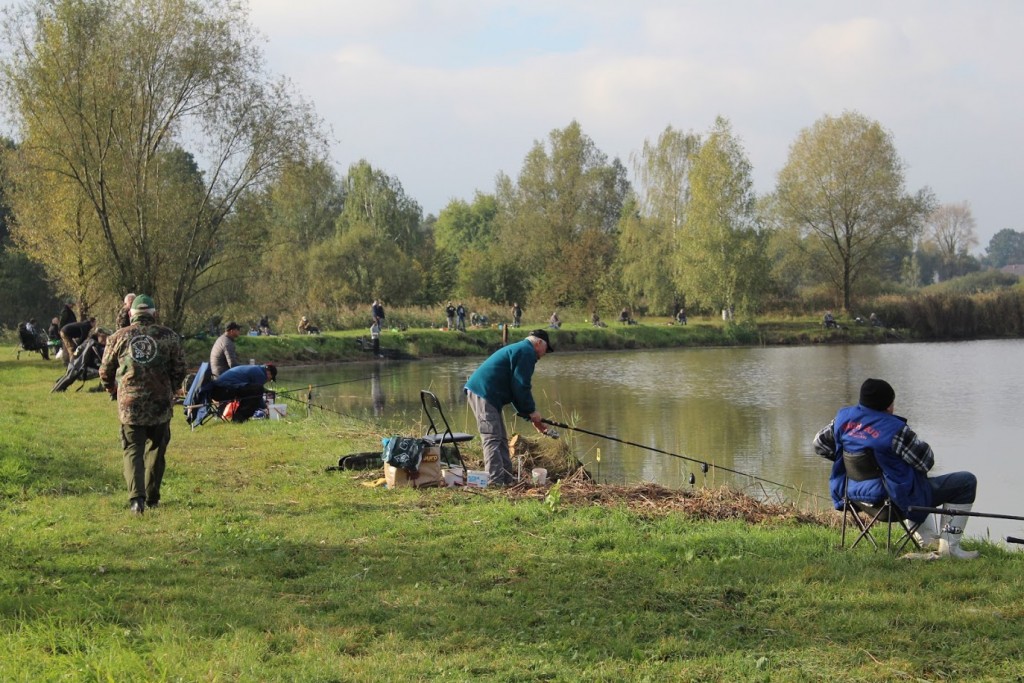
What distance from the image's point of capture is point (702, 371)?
3241cm

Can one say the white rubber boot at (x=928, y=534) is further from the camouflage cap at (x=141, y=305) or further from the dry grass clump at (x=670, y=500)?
the camouflage cap at (x=141, y=305)

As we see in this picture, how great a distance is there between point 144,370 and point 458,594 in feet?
12.1

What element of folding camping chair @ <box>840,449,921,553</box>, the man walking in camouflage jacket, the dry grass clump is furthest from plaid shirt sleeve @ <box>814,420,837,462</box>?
the man walking in camouflage jacket

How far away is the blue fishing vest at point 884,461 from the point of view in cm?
646

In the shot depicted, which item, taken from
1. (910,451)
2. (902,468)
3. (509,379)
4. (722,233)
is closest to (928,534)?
(902,468)

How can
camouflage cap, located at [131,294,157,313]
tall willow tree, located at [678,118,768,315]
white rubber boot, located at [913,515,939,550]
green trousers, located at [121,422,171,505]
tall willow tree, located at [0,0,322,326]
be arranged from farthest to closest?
1. tall willow tree, located at [678,118,768,315]
2. tall willow tree, located at [0,0,322,326]
3. camouflage cap, located at [131,294,157,313]
4. green trousers, located at [121,422,171,505]
5. white rubber boot, located at [913,515,939,550]

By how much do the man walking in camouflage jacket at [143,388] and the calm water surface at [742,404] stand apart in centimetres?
639

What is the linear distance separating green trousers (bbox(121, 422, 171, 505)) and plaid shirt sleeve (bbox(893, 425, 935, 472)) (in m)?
5.68

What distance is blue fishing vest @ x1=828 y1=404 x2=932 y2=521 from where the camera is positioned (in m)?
6.46

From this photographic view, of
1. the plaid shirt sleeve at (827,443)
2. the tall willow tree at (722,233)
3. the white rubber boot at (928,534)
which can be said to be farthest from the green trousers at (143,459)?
the tall willow tree at (722,233)

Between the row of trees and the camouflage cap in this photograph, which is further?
the row of trees

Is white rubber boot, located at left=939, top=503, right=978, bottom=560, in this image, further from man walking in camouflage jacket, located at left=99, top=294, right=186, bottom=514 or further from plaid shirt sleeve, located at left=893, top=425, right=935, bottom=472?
man walking in camouflage jacket, located at left=99, top=294, right=186, bottom=514

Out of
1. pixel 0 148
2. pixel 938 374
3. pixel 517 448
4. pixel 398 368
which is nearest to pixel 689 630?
pixel 517 448

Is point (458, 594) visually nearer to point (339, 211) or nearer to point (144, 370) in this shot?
point (144, 370)
